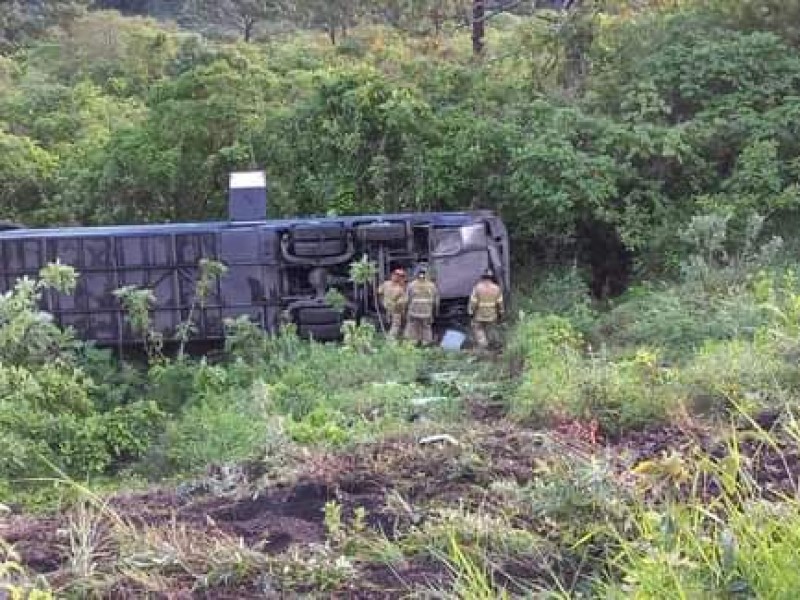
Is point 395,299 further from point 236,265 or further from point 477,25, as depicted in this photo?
point 477,25

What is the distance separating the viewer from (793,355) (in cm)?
697

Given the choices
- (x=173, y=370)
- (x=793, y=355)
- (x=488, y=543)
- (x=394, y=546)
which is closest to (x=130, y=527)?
(x=394, y=546)

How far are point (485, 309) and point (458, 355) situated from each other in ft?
2.32

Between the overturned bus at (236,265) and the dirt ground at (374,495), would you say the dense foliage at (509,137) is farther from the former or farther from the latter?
the dirt ground at (374,495)

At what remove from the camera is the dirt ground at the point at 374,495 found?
449cm

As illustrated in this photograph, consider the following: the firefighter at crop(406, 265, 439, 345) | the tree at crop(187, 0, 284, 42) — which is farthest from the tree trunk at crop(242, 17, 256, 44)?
the firefighter at crop(406, 265, 439, 345)

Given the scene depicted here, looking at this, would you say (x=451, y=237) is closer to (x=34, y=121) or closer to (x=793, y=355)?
(x=793, y=355)

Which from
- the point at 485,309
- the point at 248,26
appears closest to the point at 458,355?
the point at 485,309

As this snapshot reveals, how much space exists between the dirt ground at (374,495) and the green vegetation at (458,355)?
0.02 meters

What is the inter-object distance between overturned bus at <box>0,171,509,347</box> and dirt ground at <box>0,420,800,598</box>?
233 inches

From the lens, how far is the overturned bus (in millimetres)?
12180

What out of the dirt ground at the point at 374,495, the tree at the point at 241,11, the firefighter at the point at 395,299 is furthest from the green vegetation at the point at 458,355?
the tree at the point at 241,11

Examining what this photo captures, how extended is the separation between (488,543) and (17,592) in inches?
68.8

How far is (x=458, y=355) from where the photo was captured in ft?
37.0
